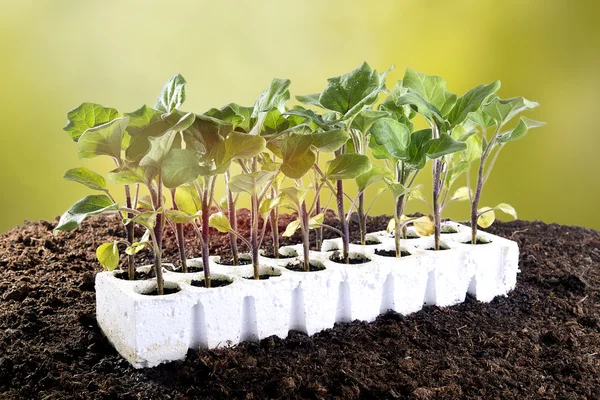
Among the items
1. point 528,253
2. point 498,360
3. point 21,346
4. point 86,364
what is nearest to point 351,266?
point 498,360

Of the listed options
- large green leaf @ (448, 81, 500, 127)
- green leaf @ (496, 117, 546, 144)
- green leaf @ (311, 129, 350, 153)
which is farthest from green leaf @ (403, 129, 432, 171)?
green leaf @ (496, 117, 546, 144)

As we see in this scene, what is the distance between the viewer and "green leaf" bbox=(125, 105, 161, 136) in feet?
5.11

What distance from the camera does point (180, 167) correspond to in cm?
145

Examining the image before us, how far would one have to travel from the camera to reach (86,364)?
157 cm

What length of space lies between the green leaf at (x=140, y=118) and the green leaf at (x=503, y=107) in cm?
98

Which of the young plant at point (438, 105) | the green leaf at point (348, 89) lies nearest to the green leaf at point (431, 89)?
the young plant at point (438, 105)

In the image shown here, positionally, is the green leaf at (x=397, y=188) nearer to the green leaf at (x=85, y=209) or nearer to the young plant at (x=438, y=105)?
the young plant at (x=438, y=105)

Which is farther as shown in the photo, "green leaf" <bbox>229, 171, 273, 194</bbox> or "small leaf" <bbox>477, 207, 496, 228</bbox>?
"small leaf" <bbox>477, 207, 496, 228</bbox>

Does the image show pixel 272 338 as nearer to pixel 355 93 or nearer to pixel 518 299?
pixel 355 93

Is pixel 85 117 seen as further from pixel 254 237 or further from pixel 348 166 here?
pixel 348 166

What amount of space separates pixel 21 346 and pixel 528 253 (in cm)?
185

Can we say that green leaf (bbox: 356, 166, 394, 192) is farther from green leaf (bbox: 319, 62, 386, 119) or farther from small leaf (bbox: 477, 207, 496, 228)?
small leaf (bbox: 477, 207, 496, 228)

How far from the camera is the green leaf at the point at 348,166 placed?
1655 millimetres

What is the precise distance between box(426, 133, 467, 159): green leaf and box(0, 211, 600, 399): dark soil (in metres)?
0.49
